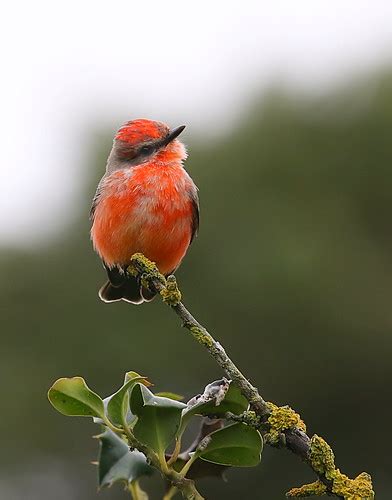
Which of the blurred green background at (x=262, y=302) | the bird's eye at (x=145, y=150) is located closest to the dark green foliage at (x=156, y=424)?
the bird's eye at (x=145, y=150)

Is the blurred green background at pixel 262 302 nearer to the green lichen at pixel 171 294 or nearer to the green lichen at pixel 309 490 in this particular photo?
the green lichen at pixel 171 294

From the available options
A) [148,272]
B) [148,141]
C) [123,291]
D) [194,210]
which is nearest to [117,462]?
[148,272]

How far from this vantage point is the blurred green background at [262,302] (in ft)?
43.6

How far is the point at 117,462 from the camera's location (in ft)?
6.55

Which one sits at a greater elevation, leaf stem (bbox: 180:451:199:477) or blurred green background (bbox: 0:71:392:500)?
leaf stem (bbox: 180:451:199:477)

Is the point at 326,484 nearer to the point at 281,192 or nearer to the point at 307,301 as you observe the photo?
the point at 307,301

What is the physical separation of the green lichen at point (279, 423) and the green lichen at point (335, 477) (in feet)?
0.17

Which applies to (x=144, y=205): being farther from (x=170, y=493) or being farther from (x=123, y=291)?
(x=170, y=493)

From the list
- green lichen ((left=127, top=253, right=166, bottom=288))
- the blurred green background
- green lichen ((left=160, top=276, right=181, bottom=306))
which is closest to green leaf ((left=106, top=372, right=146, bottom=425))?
green lichen ((left=160, top=276, right=181, bottom=306))

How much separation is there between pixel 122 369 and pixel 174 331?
3.08 feet

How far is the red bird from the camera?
441 cm

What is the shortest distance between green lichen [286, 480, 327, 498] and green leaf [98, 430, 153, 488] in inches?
11.7

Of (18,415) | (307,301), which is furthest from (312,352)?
(18,415)

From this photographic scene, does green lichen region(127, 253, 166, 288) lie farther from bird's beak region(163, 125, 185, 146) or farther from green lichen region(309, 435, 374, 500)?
bird's beak region(163, 125, 185, 146)
